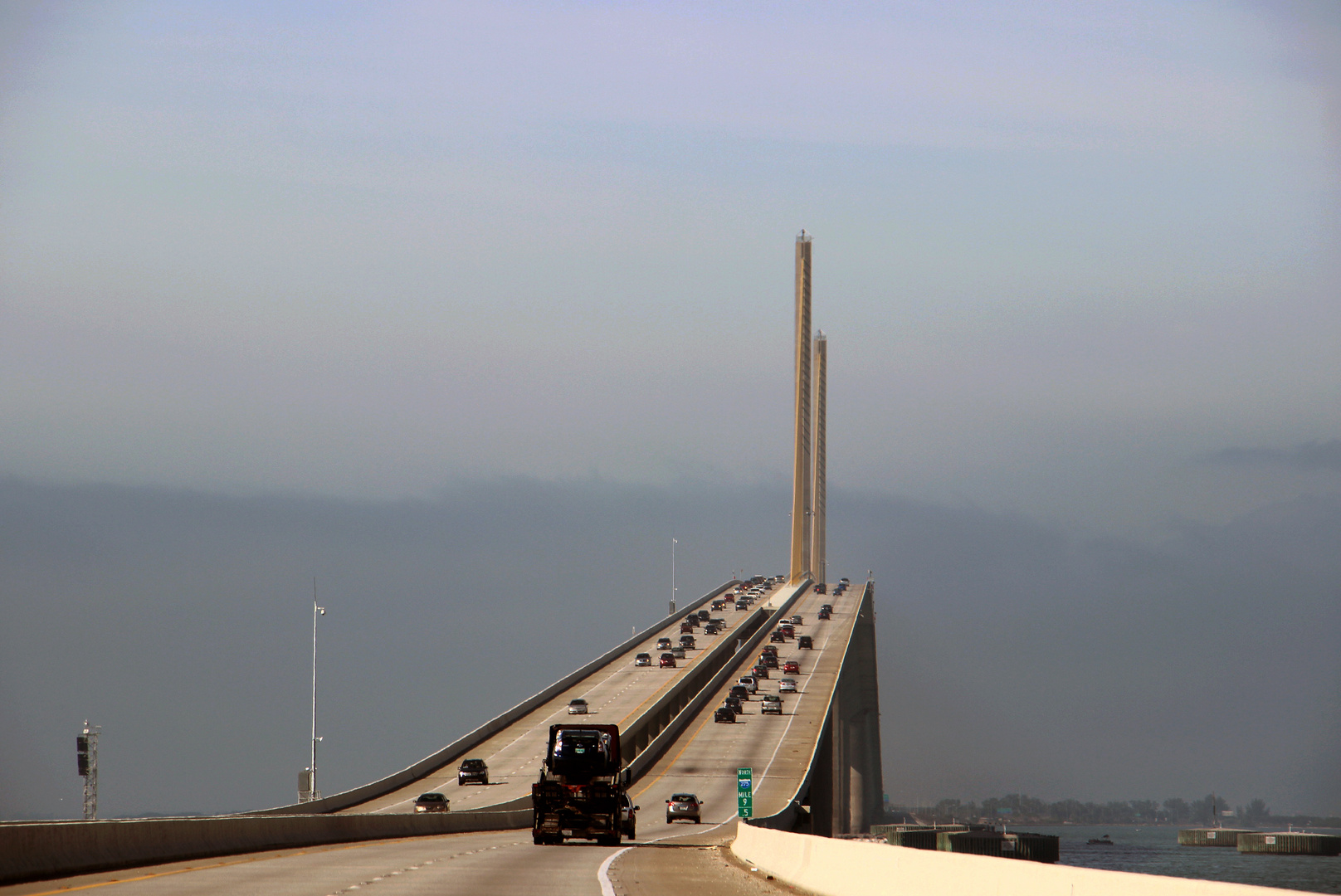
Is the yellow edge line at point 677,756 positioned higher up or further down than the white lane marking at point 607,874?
further down

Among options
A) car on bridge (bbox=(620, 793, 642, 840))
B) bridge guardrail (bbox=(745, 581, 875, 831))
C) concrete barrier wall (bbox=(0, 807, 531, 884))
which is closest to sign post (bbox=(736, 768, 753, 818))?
bridge guardrail (bbox=(745, 581, 875, 831))

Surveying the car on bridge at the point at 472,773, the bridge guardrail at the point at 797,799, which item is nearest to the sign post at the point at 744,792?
Result: the bridge guardrail at the point at 797,799

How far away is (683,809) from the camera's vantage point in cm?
6469

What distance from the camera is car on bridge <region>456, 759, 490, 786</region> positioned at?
77.0 metres

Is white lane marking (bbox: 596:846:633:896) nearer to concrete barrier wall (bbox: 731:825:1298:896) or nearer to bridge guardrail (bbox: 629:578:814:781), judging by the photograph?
concrete barrier wall (bbox: 731:825:1298:896)

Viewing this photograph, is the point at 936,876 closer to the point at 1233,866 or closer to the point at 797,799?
the point at 797,799

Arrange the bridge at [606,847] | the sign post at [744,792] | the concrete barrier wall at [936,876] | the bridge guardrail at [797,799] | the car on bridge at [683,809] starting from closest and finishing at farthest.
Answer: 1. the concrete barrier wall at [936,876]
2. the bridge at [606,847]
3. the bridge guardrail at [797,799]
4. the sign post at [744,792]
5. the car on bridge at [683,809]

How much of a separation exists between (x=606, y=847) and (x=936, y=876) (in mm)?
23363

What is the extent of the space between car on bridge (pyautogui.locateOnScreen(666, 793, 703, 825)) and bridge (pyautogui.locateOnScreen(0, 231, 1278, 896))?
0.59 m

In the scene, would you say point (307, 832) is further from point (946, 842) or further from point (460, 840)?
point (946, 842)

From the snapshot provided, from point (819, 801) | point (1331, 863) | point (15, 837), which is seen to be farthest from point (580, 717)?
point (1331, 863)

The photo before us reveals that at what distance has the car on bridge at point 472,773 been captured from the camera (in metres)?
77.0

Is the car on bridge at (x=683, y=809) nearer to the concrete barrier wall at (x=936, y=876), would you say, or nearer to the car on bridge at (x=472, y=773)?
the car on bridge at (x=472, y=773)

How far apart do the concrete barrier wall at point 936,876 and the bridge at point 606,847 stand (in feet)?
0.11
